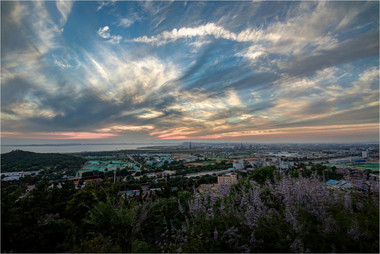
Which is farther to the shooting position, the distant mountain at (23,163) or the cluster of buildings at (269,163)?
the distant mountain at (23,163)

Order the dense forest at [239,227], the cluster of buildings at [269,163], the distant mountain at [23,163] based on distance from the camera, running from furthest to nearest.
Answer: the distant mountain at [23,163] → the cluster of buildings at [269,163] → the dense forest at [239,227]

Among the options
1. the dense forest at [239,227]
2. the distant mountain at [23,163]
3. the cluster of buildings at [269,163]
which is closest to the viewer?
the dense forest at [239,227]

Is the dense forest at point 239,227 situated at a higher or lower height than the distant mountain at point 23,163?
higher

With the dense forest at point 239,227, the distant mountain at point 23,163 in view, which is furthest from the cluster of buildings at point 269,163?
the distant mountain at point 23,163

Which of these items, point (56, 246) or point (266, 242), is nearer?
point (266, 242)

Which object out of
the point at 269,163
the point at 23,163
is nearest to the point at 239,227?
the point at 269,163

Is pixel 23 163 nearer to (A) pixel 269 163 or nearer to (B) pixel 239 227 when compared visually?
(A) pixel 269 163

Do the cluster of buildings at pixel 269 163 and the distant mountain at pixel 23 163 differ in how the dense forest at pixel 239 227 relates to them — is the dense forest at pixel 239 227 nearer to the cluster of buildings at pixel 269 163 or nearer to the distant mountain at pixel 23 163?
the cluster of buildings at pixel 269 163

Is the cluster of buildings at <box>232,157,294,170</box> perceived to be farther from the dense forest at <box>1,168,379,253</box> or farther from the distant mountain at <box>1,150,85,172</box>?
the distant mountain at <box>1,150,85,172</box>

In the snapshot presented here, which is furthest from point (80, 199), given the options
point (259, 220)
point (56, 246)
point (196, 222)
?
point (259, 220)


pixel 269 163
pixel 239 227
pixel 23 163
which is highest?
pixel 239 227

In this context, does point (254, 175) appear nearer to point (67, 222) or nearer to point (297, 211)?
point (297, 211)
